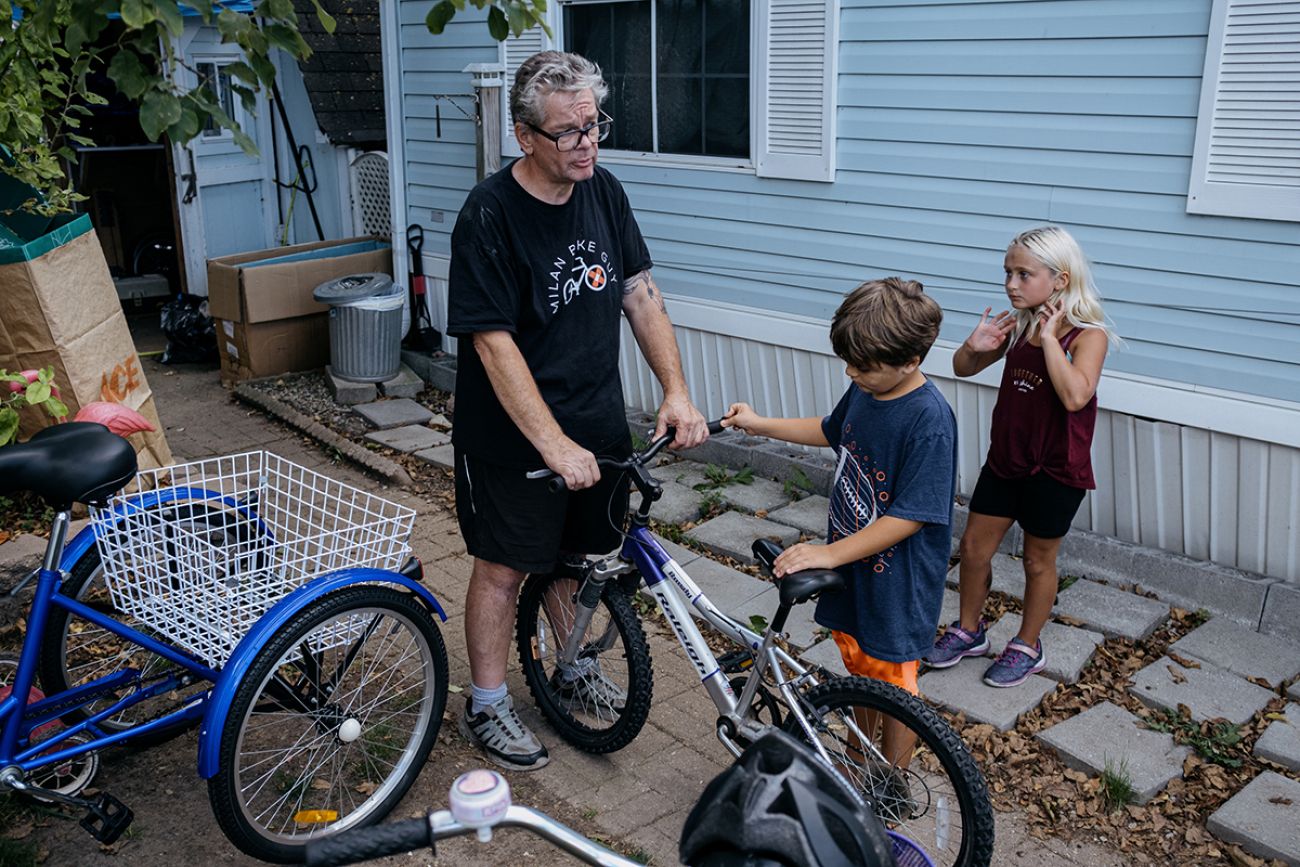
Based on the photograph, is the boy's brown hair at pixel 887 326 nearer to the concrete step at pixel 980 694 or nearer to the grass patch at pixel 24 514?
the concrete step at pixel 980 694

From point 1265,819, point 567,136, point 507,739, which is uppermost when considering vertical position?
Result: point 567,136

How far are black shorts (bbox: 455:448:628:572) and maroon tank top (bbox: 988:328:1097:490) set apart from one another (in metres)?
1.37

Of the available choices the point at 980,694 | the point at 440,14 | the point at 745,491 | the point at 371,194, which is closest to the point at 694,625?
the point at 980,694

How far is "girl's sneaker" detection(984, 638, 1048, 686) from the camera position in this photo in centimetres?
402

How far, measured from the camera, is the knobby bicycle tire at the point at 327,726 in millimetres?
2893

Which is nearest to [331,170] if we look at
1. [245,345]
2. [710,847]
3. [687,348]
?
[245,345]

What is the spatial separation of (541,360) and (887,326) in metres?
1.07

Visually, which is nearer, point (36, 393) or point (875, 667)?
point (875, 667)

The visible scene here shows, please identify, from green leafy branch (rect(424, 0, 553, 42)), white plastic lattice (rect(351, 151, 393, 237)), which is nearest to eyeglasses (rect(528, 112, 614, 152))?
green leafy branch (rect(424, 0, 553, 42))

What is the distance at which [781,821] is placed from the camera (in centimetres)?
139

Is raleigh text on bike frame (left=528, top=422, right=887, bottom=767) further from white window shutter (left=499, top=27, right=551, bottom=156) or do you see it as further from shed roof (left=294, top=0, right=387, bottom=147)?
shed roof (left=294, top=0, right=387, bottom=147)

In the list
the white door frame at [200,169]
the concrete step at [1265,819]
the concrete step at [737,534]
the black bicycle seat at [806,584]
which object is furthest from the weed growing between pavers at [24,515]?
the white door frame at [200,169]

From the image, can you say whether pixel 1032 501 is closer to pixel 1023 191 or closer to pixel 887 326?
pixel 887 326

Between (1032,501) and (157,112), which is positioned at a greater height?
(157,112)
